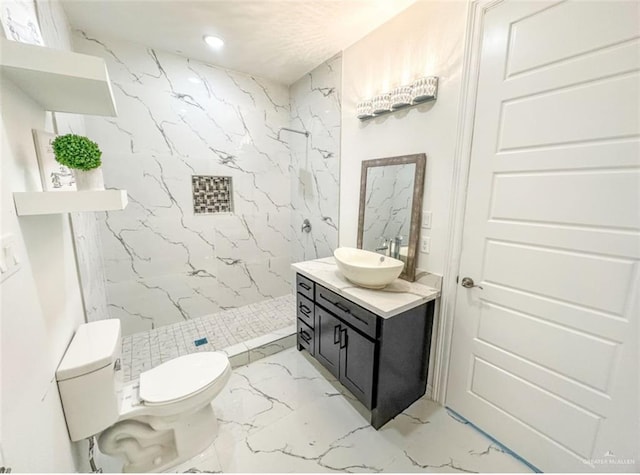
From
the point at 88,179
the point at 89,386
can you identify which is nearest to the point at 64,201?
the point at 88,179

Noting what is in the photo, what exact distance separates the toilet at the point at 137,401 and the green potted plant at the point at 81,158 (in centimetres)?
72

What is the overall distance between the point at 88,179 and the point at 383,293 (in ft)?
5.13

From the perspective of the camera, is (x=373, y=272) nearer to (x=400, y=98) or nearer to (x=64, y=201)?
(x=400, y=98)

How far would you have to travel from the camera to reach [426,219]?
1733mm

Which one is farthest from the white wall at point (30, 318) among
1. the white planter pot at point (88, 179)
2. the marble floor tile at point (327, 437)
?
the marble floor tile at point (327, 437)

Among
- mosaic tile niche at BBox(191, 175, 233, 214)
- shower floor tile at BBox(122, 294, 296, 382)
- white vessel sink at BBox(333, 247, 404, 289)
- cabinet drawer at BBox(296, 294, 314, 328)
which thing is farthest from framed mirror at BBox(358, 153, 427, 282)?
mosaic tile niche at BBox(191, 175, 233, 214)

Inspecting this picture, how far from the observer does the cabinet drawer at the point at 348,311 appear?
59.7 inches

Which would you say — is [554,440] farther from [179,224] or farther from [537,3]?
[179,224]

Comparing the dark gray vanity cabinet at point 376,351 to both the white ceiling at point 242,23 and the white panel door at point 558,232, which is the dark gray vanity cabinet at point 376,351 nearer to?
the white panel door at point 558,232

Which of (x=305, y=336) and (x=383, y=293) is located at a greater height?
(x=383, y=293)

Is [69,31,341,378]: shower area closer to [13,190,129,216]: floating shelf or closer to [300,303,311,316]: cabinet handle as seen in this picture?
[300,303,311,316]: cabinet handle

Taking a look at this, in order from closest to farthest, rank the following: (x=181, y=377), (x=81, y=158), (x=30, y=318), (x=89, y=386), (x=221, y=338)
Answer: (x=30, y=318)
(x=81, y=158)
(x=89, y=386)
(x=181, y=377)
(x=221, y=338)

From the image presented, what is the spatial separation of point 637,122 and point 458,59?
2.89 feet

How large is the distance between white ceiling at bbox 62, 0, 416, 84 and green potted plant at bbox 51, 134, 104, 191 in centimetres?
136
